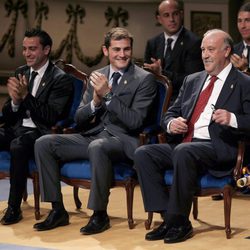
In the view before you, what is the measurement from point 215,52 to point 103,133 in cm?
107

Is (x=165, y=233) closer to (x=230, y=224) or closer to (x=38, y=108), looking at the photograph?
(x=230, y=224)

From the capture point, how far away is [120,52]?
697 centimetres

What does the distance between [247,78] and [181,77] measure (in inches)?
56.6

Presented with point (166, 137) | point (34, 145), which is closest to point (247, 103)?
point (166, 137)

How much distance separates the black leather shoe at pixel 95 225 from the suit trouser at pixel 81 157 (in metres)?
0.08

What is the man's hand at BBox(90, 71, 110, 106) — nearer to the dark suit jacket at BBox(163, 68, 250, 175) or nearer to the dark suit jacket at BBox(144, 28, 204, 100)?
the dark suit jacket at BBox(163, 68, 250, 175)

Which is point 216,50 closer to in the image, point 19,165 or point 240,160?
point 240,160

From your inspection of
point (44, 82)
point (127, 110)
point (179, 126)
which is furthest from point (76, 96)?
point (179, 126)

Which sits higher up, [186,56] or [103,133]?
[186,56]

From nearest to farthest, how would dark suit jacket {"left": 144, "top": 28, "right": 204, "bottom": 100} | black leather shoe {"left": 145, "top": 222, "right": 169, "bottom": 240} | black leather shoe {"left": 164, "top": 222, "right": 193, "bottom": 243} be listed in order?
black leather shoe {"left": 164, "top": 222, "right": 193, "bottom": 243}, black leather shoe {"left": 145, "top": 222, "right": 169, "bottom": 240}, dark suit jacket {"left": 144, "top": 28, "right": 204, "bottom": 100}

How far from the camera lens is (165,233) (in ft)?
21.1

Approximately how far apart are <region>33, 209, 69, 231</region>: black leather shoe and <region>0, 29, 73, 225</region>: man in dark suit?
0.31 meters

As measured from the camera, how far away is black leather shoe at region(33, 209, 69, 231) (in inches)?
269

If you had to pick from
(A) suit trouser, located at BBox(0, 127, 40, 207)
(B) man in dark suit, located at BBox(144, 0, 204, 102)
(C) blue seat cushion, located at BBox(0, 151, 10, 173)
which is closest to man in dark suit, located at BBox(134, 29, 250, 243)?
(A) suit trouser, located at BBox(0, 127, 40, 207)
